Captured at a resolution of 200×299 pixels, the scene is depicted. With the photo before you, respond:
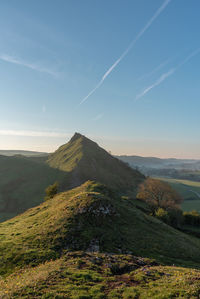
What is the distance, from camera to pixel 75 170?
456 ft

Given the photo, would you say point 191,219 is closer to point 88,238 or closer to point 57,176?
point 88,238

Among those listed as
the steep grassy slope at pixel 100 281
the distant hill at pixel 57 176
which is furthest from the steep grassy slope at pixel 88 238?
the distant hill at pixel 57 176

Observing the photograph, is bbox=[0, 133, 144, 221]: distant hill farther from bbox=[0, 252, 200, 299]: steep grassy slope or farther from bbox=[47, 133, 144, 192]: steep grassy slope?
bbox=[0, 252, 200, 299]: steep grassy slope

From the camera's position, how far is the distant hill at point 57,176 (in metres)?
105

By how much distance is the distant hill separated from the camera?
344ft

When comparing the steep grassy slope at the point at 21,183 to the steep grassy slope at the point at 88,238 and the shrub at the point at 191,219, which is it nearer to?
the steep grassy slope at the point at 88,238

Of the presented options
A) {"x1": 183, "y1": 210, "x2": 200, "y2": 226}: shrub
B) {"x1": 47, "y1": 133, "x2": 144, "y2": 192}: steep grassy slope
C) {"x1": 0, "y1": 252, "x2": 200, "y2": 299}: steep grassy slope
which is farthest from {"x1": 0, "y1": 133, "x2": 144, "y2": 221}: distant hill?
{"x1": 0, "y1": 252, "x2": 200, "y2": 299}: steep grassy slope

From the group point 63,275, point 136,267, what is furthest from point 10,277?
point 136,267

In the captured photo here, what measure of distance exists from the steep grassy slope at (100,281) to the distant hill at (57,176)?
77083 mm

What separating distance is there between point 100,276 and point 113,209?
20.5 meters

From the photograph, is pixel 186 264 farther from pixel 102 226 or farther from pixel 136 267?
pixel 102 226

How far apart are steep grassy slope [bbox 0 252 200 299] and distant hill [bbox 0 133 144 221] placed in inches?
3035

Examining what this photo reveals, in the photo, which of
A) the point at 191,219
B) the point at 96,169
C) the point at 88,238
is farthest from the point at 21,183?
the point at 88,238

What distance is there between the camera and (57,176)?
135375mm
